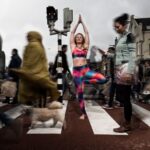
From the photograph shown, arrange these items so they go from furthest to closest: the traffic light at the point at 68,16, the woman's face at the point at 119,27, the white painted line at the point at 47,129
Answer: the traffic light at the point at 68,16 → the woman's face at the point at 119,27 → the white painted line at the point at 47,129

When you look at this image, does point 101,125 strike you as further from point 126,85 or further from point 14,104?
point 14,104

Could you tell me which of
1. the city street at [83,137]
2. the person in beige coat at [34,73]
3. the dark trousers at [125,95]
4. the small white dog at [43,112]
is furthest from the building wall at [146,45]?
the person in beige coat at [34,73]

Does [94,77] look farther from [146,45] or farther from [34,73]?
[146,45]

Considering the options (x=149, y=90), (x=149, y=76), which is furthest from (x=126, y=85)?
(x=149, y=76)

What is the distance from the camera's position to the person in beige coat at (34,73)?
24.1 ft

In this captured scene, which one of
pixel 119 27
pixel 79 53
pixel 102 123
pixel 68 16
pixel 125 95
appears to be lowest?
pixel 102 123

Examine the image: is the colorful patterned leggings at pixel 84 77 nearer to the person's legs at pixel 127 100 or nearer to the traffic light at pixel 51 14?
the person's legs at pixel 127 100

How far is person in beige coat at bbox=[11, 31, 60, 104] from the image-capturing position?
7.33 m

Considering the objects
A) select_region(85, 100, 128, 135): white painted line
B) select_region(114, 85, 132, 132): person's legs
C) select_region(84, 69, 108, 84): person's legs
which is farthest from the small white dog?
select_region(84, 69, 108, 84): person's legs

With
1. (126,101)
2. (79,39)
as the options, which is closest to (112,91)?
(79,39)

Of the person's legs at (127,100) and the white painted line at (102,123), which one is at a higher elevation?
the person's legs at (127,100)

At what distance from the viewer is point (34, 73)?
7.33 metres

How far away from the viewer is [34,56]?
290 inches

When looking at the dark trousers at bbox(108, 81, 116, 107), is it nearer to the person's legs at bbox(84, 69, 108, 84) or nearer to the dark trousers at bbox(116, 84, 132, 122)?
the person's legs at bbox(84, 69, 108, 84)
